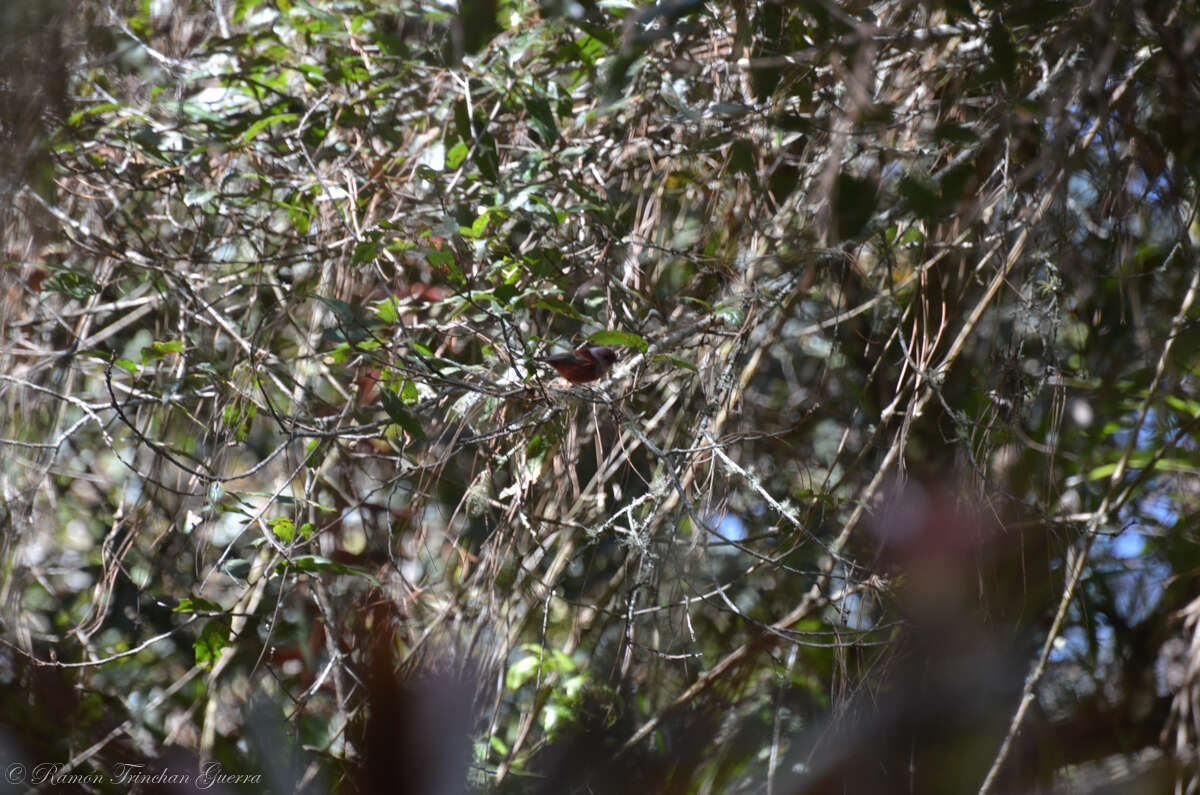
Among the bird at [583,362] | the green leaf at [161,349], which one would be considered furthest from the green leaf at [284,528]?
the bird at [583,362]

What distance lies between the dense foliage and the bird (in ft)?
Answer: 0.11

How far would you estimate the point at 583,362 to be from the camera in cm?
147

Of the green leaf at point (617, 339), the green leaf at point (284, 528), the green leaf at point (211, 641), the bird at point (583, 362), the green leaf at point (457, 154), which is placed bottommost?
the green leaf at point (211, 641)

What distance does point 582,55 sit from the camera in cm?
167

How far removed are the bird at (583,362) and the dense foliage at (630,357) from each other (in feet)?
A: 0.11

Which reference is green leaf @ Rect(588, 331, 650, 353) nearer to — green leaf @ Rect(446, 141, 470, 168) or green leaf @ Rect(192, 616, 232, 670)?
green leaf @ Rect(446, 141, 470, 168)

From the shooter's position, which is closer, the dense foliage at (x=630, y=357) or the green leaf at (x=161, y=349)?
the dense foliage at (x=630, y=357)

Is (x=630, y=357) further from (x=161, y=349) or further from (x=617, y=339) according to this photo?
(x=161, y=349)

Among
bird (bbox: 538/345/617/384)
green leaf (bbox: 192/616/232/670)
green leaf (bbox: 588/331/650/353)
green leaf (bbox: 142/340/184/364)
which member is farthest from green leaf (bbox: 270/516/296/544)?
green leaf (bbox: 588/331/650/353)

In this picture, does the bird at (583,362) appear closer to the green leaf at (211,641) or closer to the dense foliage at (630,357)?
the dense foliage at (630,357)

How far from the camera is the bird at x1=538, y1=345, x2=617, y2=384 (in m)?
1.45

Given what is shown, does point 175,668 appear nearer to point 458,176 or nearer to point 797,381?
point 458,176

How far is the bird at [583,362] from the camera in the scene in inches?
57.2

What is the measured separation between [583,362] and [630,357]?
183 mm
